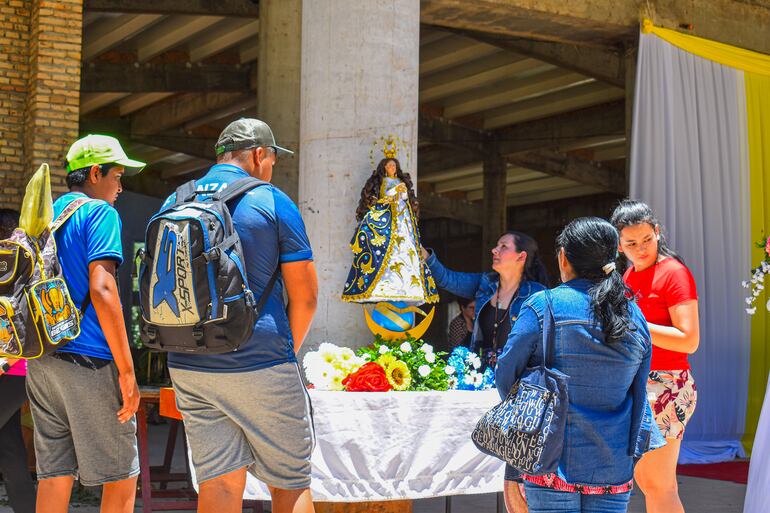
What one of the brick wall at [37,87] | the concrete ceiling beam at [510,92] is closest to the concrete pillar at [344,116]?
the brick wall at [37,87]

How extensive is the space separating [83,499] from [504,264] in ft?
9.43

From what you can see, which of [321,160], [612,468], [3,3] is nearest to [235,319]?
[612,468]

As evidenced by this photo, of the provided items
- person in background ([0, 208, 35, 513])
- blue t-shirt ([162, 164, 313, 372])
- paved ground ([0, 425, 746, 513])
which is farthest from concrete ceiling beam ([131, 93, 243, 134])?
blue t-shirt ([162, 164, 313, 372])

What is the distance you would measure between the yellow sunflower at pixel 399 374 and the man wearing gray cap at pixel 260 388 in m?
1.86

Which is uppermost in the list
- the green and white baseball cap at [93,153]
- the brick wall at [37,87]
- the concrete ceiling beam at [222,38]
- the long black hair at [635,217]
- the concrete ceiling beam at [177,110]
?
the concrete ceiling beam at [222,38]

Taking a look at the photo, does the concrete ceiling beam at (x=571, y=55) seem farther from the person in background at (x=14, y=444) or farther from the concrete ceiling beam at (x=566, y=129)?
the person in background at (x=14, y=444)

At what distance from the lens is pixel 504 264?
5445 mm

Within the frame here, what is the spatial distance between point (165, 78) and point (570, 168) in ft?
25.8

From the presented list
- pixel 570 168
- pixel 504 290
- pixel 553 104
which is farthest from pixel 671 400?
pixel 570 168

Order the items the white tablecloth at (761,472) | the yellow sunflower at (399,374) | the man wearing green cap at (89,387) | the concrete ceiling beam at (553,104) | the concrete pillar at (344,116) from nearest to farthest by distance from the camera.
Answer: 1. the man wearing green cap at (89,387)
2. the white tablecloth at (761,472)
3. the yellow sunflower at (399,374)
4. the concrete pillar at (344,116)
5. the concrete ceiling beam at (553,104)

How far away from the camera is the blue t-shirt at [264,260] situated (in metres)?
2.95

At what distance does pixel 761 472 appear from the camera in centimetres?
468

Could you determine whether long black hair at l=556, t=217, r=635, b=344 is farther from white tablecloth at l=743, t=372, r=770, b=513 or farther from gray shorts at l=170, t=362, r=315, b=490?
white tablecloth at l=743, t=372, r=770, b=513

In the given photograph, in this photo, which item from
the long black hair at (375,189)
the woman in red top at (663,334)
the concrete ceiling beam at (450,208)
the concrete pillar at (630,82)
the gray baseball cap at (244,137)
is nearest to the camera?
the gray baseball cap at (244,137)
